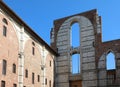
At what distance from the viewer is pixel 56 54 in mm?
36312

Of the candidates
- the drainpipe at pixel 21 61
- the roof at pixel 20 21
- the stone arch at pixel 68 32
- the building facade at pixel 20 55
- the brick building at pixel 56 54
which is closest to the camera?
the building facade at pixel 20 55

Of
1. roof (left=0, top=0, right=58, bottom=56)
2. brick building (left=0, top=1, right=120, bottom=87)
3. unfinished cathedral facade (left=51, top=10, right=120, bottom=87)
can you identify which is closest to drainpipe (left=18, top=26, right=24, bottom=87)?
brick building (left=0, top=1, right=120, bottom=87)

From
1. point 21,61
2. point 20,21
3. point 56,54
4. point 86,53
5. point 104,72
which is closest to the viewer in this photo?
point 21,61

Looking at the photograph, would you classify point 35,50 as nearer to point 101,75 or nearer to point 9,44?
point 9,44

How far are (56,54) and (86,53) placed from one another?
4.29 metres

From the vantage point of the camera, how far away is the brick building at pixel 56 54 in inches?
985

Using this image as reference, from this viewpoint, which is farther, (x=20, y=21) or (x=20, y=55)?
(x=20, y=21)

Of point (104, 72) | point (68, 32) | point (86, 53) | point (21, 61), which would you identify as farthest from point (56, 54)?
point (21, 61)

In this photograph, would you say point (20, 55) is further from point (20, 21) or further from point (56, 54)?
point (56, 54)

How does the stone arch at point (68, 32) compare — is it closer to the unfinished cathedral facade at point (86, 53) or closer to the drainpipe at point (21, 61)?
the unfinished cathedral facade at point (86, 53)

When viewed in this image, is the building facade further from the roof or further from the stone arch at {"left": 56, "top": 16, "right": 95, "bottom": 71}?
the stone arch at {"left": 56, "top": 16, "right": 95, "bottom": 71}

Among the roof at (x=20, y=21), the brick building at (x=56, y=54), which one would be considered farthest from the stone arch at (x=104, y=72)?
the roof at (x=20, y=21)

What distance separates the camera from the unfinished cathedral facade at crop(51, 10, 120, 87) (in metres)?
32.3

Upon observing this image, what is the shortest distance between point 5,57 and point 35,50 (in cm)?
680
